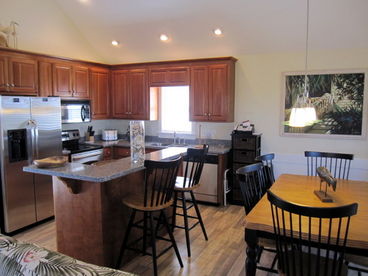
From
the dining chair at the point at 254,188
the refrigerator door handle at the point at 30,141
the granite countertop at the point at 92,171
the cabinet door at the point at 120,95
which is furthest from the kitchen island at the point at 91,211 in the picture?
the cabinet door at the point at 120,95

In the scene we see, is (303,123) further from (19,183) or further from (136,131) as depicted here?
(19,183)

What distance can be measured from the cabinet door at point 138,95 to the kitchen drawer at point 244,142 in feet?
5.62

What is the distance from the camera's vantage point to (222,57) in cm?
479

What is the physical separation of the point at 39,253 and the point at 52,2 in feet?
14.8

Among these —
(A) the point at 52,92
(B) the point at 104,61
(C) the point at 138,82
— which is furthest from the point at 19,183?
(B) the point at 104,61

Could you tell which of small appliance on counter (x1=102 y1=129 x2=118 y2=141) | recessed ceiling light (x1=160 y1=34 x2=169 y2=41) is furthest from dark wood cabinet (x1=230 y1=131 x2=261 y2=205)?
small appliance on counter (x1=102 y1=129 x2=118 y2=141)

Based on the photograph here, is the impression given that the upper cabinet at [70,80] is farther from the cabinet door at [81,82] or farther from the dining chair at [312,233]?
the dining chair at [312,233]

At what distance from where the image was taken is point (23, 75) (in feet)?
13.5

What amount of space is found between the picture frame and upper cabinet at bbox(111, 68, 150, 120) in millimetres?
2397

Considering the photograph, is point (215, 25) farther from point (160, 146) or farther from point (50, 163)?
point (50, 163)

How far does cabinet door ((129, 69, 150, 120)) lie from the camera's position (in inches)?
217

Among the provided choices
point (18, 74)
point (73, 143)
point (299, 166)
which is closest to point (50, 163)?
point (18, 74)

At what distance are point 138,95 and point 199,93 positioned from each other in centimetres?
123

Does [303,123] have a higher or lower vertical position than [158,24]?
lower
